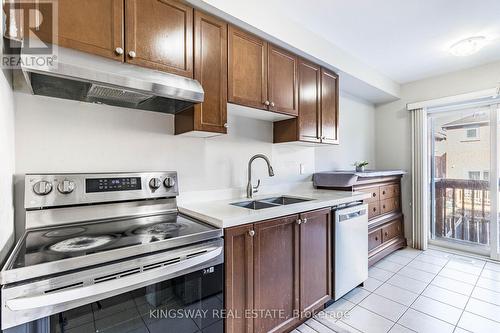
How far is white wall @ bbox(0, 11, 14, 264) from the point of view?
944 mm

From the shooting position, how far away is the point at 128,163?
1562 mm

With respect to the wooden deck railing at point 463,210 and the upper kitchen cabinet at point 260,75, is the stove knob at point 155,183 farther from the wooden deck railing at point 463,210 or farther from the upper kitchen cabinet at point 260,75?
the wooden deck railing at point 463,210

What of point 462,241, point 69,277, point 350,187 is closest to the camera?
point 69,277

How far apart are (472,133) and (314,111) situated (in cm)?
251

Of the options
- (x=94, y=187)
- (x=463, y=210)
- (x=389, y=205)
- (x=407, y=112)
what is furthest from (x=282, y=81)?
(x=463, y=210)

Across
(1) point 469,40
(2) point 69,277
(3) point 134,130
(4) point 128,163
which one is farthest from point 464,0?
(2) point 69,277

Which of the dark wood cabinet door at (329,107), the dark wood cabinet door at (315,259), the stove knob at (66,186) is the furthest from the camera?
the dark wood cabinet door at (329,107)

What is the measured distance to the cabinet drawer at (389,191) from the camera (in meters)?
3.09

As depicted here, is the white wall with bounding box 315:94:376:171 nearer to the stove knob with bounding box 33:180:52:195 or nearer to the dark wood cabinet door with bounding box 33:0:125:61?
the dark wood cabinet door with bounding box 33:0:125:61

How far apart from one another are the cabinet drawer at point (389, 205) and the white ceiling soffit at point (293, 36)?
151 centimetres

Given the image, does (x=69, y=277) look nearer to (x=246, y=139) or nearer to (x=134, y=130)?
(x=134, y=130)

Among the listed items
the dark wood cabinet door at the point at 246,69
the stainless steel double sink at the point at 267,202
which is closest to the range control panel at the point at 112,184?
the stainless steel double sink at the point at 267,202

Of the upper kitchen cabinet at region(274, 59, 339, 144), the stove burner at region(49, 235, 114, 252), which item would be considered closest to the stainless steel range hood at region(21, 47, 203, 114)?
the stove burner at region(49, 235, 114, 252)

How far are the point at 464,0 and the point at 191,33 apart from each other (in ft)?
6.77
